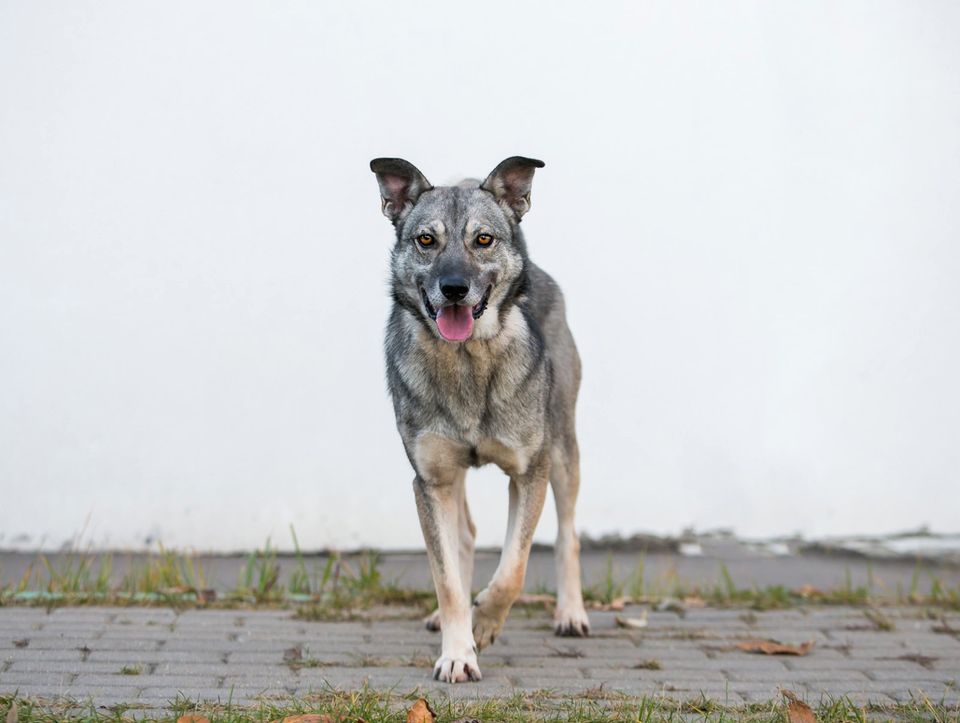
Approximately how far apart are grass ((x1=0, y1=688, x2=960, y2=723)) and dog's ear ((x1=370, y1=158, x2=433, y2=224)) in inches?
72.0

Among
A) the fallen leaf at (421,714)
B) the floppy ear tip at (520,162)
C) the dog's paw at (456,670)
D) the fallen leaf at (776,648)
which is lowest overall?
the fallen leaf at (421,714)

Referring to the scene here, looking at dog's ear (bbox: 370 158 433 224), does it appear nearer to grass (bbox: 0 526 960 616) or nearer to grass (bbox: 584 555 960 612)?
grass (bbox: 0 526 960 616)

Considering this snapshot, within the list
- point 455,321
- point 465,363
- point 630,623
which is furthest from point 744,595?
point 455,321

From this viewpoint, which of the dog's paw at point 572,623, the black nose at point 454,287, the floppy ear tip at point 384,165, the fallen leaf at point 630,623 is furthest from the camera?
the fallen leaf at point 630,623

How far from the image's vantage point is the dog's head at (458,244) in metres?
4.11

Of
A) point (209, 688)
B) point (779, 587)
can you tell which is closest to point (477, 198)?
point (209, 688)

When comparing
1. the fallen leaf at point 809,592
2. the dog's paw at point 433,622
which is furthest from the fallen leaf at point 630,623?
the fallen leaf at point 809,592

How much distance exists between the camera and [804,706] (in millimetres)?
3264

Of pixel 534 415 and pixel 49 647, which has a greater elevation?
pixel 534 415

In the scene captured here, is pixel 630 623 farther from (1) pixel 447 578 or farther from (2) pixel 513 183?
(2) pixel 513 183

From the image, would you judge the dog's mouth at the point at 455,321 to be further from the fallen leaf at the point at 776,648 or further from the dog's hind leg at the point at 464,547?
the fallen leaf at the point at 776,648

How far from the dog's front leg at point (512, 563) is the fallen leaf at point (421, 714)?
1021 millimetres

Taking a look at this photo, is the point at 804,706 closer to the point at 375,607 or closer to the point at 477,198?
the point at 477,198

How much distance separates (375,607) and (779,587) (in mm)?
1909
